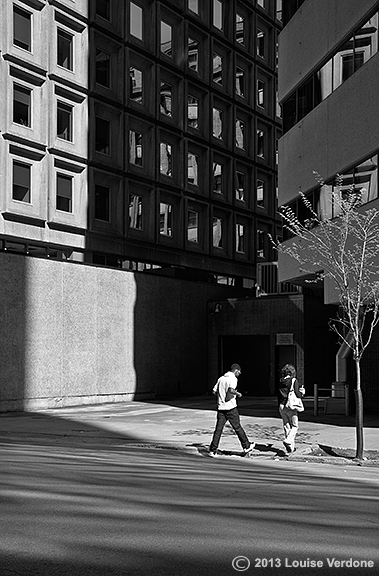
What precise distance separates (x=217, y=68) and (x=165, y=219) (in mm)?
10023

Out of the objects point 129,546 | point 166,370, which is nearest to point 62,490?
point 129,546

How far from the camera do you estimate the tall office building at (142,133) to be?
1329 inches

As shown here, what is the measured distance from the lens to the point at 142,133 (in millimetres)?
39844

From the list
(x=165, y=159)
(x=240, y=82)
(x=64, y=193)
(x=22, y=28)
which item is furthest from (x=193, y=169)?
(x=22, y=28)

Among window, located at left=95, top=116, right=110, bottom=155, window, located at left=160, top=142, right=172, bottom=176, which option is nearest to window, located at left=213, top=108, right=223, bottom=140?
window, located at left=160, top=142, right=172, bottom=176

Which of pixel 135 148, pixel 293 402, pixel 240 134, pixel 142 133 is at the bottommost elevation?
pixel 293 402

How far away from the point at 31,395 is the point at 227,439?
37.7 ft

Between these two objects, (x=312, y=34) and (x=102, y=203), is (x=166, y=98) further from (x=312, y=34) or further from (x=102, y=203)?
(x=312, y=34)

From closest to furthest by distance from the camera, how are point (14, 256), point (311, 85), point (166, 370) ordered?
1. point (311, 85)
2. point (14, 256)
3. point (166, 370)

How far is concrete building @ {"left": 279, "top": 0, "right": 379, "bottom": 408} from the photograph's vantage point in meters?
23.5

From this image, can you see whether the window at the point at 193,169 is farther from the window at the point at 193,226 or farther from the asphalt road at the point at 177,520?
the asphalt road at the point at 177,520

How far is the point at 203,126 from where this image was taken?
144 feet

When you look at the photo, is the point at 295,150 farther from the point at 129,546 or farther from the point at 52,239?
the point at 129,546

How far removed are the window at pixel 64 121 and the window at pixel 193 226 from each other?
906 centimetres
